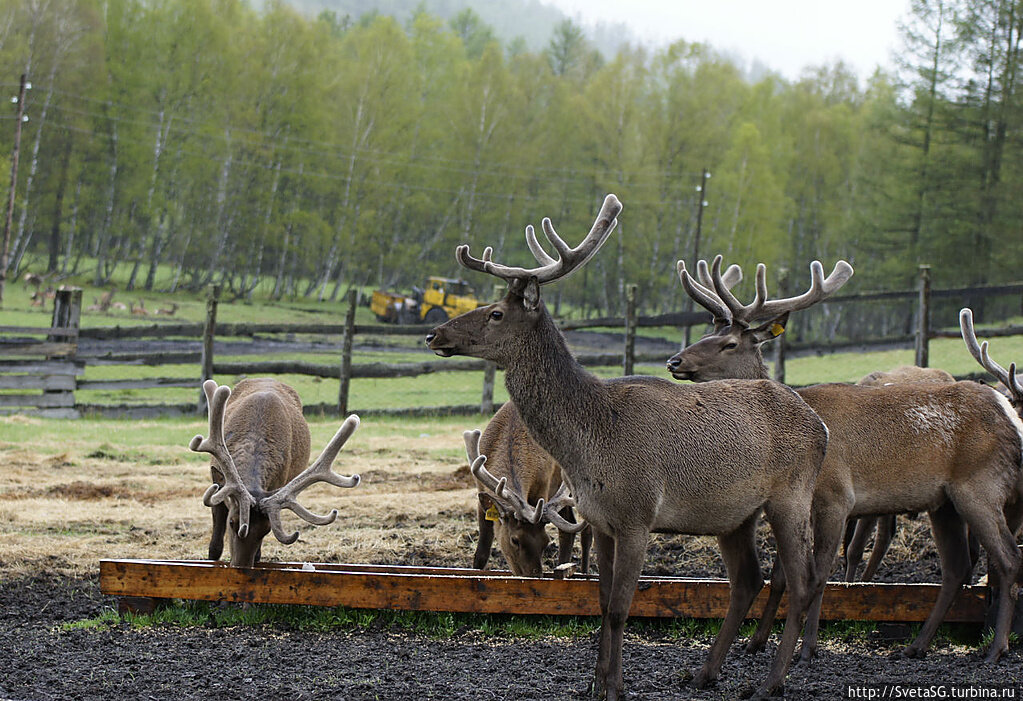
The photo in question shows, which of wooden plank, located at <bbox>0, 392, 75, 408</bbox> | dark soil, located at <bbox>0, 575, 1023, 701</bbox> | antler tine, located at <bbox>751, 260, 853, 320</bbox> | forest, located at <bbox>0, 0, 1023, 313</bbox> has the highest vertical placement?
forest, located at <bbox>0, 0, 1023, 313</bbox>

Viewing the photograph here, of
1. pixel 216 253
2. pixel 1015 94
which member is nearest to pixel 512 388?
pixel 1015 94

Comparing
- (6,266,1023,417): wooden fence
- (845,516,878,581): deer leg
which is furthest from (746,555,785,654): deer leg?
(6,266,1023,417): wooden fence

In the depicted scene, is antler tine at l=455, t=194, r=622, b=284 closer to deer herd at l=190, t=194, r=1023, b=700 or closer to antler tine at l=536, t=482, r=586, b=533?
deer herd at l=190, t=194, r=1023, b=700

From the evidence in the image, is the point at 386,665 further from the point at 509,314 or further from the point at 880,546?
the point at 880,546

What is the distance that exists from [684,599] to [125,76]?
128 feet

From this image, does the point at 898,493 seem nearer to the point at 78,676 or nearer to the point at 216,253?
the point at 78,676

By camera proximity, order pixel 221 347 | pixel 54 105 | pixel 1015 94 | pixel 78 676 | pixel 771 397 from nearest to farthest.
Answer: pixel 78 676 → pixel 771 397 → pixel 221 347 → pixel 1015 94 → pixel 54 105

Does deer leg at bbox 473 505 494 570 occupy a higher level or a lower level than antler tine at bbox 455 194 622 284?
lower

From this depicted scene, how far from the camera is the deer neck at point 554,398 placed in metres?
5.29

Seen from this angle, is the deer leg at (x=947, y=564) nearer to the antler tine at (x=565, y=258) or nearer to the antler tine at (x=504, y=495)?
the antler tine at (x=504, y=495)

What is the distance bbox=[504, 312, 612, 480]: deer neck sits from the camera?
5.29 m

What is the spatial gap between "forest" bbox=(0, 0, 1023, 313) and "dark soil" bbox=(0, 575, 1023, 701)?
31460mm

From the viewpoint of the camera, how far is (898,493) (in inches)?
234

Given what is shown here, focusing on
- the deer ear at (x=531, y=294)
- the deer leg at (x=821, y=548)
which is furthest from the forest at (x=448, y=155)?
the deer ear at (x=531, y=294)
